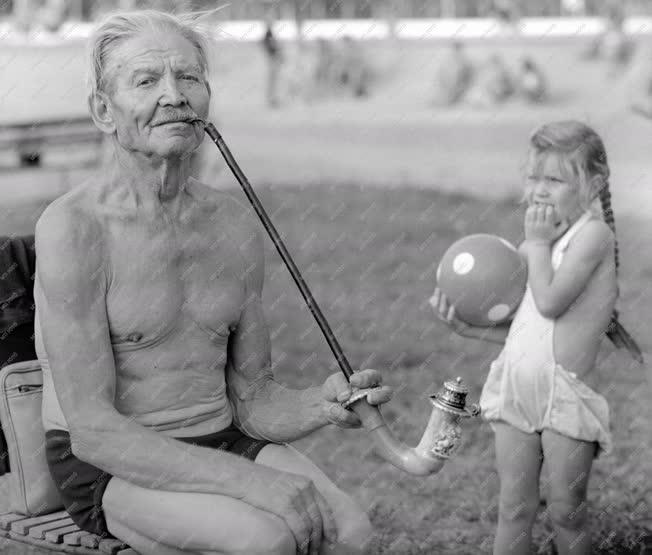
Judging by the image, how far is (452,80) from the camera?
54.2 feet

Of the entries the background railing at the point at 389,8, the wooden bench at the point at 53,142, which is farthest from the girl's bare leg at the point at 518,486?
the background railing at the point at 389,8

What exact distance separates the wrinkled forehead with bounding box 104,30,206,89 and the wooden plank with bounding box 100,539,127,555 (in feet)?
3.14

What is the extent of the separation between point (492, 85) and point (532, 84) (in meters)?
0.58

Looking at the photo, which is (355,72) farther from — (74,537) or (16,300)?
(74,537)

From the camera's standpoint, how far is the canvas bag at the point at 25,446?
2648 millimetres

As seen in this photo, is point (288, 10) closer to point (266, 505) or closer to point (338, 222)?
point (338, 222)

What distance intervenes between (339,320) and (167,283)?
4.41m

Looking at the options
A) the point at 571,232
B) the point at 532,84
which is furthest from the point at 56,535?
the point at 532,84

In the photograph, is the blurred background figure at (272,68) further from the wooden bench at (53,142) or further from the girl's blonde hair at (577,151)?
the girl's blonde hair at (577,151)

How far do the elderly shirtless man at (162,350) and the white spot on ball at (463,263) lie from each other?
93cm

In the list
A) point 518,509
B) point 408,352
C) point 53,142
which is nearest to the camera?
point 518,509

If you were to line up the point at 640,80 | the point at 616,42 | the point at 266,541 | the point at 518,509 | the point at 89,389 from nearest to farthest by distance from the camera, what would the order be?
1. the point at 266,541
2. the point at 89,389
3. the point at 518,509
4. the point at 640,80
5. the point at 616,42

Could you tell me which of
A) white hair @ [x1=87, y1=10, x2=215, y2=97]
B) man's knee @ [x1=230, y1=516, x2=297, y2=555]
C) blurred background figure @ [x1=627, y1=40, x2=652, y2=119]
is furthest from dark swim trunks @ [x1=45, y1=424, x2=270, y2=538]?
blurred background figure @ [x1=627, y1=40, x2=652, y2=119]

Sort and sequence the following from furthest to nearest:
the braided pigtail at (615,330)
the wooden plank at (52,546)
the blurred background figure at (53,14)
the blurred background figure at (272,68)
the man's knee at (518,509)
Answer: the blurred background figure at (53,14)
the blurred background figure at (272,68)
the braided pigtail at (615,330)
the man's knee at (518,509)
the wooden plank at (52,546)
